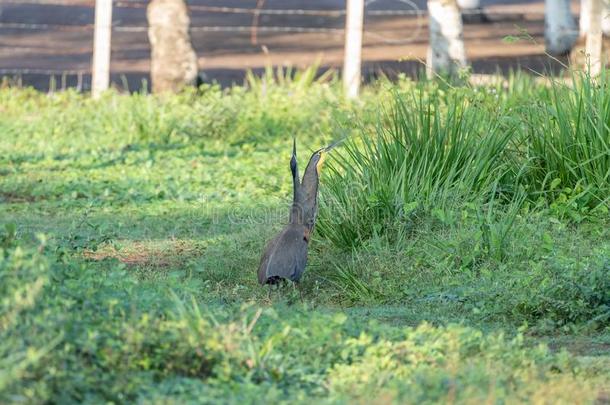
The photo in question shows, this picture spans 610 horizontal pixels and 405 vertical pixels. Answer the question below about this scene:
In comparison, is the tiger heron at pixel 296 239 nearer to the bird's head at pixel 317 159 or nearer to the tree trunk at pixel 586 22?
the bird's head at pixel 317 159

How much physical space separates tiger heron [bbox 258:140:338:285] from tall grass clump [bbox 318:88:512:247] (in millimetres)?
592

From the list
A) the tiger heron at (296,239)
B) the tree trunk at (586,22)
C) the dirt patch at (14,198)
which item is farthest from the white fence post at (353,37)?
the tiger heron at (296,239)

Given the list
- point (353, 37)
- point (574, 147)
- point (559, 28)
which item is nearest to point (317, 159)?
point (574, 147)

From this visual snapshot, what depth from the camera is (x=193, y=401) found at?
14.6ft

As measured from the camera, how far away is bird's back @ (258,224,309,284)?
7.15 meters

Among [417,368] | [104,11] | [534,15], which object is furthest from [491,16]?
[417,368]

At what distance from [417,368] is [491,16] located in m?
19.0

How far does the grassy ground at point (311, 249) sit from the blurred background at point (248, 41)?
2.47 meters

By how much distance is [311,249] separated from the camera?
817cm

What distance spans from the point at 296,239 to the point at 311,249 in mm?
896

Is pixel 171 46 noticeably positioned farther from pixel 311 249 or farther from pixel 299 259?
pixel 299 259

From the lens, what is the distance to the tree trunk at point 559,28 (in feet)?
58.6

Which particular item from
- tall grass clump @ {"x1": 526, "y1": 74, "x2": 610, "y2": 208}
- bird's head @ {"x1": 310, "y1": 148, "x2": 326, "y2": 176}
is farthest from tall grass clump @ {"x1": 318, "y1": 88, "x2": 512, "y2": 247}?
bird's head @ {"x1": 310, "y1": 148, "x2": 326, "y2": 176}

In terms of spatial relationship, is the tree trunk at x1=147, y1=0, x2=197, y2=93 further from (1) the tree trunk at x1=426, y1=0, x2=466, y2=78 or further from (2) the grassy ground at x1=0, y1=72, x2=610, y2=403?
(1) the tree trunk at x1=426, y1=0, x2=466, y2=78
